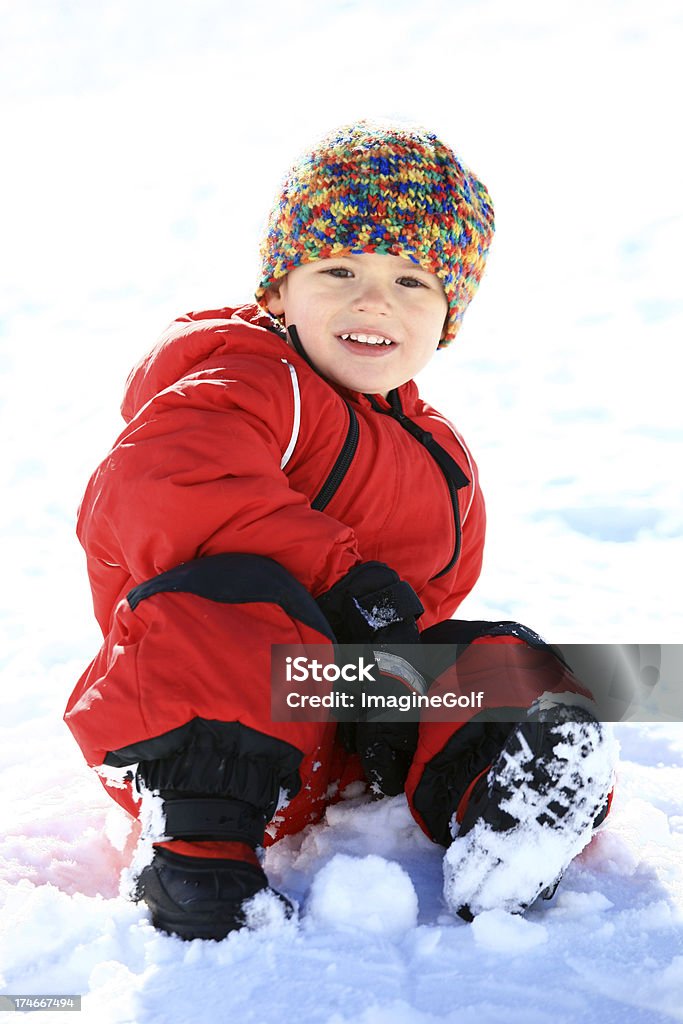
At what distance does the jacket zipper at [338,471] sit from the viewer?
1.58 metres

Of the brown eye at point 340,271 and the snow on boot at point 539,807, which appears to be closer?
the snow on boot at point 539,807

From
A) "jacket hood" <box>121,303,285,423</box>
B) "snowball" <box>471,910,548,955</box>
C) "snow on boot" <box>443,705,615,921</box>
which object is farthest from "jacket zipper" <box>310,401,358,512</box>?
"snowball" <box>471,910,548,955</box>

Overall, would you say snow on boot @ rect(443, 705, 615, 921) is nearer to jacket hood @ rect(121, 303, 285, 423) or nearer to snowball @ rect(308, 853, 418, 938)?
snowball @ rect(308, 853, 418, 938)

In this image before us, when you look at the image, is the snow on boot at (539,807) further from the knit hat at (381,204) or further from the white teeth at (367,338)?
the knit hat at (381,204)

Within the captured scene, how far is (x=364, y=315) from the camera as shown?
65.2 inches

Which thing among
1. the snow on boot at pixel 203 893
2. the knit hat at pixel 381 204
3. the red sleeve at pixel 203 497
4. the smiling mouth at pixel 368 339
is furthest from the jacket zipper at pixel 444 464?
the snow on boot at pixel 203 893

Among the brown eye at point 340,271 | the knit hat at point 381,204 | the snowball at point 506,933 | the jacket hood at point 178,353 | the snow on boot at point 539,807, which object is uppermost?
the knit hat at point 381,204

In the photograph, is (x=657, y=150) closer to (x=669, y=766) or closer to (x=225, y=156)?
(x=225, y=156)

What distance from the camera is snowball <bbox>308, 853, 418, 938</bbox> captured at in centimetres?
115

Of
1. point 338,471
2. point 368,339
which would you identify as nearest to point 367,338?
point 368,339

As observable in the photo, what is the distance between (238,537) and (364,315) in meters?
0.49

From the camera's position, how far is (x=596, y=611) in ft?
8.77

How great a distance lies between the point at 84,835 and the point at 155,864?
0.40 metres

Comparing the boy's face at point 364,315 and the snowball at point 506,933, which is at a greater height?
the boy's face at point 364,315
